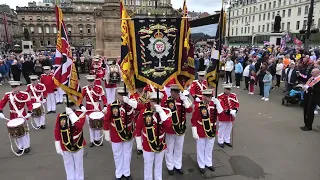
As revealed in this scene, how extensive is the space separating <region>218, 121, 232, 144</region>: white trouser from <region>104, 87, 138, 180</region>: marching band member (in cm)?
319

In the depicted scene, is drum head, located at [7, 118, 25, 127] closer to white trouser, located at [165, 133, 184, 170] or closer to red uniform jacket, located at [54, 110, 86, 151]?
red uniform jacket, located at [54, 110, 86, 151]

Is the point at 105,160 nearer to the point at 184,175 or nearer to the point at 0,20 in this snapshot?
the point at 184,175

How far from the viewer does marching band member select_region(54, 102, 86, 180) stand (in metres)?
4.90

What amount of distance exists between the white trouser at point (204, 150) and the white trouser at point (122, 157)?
1723mm

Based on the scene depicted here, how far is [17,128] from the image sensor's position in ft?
21.1

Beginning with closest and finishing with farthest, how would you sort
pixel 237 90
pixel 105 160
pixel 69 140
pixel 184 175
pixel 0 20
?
1. pixel 69 140
2. pixel 184 175
3. pixel 105 160
4. pixel 237 90
5. pixel 0 20

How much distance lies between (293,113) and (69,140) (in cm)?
982

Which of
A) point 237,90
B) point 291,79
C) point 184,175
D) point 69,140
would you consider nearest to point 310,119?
point 291,79

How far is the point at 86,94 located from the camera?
25.7 feet

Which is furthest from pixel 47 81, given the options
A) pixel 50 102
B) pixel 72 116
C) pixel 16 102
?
pixel 72 116

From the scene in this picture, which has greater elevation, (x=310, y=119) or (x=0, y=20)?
(x=0, y=20)

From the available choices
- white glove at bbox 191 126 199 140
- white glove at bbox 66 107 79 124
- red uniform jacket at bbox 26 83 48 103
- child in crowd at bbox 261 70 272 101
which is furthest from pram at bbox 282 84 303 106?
red uniform jacket at bbox 26 83 48 103

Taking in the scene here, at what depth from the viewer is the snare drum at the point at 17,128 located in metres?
6.40

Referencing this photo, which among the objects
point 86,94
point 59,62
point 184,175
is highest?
point 59,62
